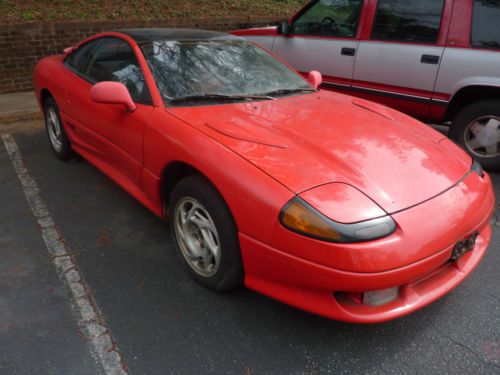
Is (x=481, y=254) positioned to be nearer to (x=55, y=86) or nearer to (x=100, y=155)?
(x=100, y=155)

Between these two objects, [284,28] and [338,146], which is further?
[284,28]

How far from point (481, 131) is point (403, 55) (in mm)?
1132

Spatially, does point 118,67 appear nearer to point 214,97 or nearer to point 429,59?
point 214,97

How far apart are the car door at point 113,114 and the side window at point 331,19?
104 inches

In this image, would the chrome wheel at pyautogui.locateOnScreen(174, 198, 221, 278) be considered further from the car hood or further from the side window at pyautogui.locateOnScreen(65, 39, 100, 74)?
the side window at pyautogui.locateOnScreen(65, 39, 100, 74)

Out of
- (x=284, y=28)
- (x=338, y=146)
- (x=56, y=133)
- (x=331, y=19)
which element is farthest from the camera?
(x=284, y=28)

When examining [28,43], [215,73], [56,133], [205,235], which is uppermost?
[215,73]

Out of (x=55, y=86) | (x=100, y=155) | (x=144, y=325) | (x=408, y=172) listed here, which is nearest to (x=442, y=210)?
(x=408, y=172)

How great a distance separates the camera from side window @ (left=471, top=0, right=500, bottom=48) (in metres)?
3.87

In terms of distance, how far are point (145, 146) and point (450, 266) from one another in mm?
1939

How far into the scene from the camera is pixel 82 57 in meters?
3.87

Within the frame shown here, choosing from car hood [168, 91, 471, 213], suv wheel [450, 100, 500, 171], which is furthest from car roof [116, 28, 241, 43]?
suv wheel [450, 100, 500, 171]

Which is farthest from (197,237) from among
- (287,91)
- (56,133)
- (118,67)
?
(56,133)

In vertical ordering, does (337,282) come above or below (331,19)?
below
